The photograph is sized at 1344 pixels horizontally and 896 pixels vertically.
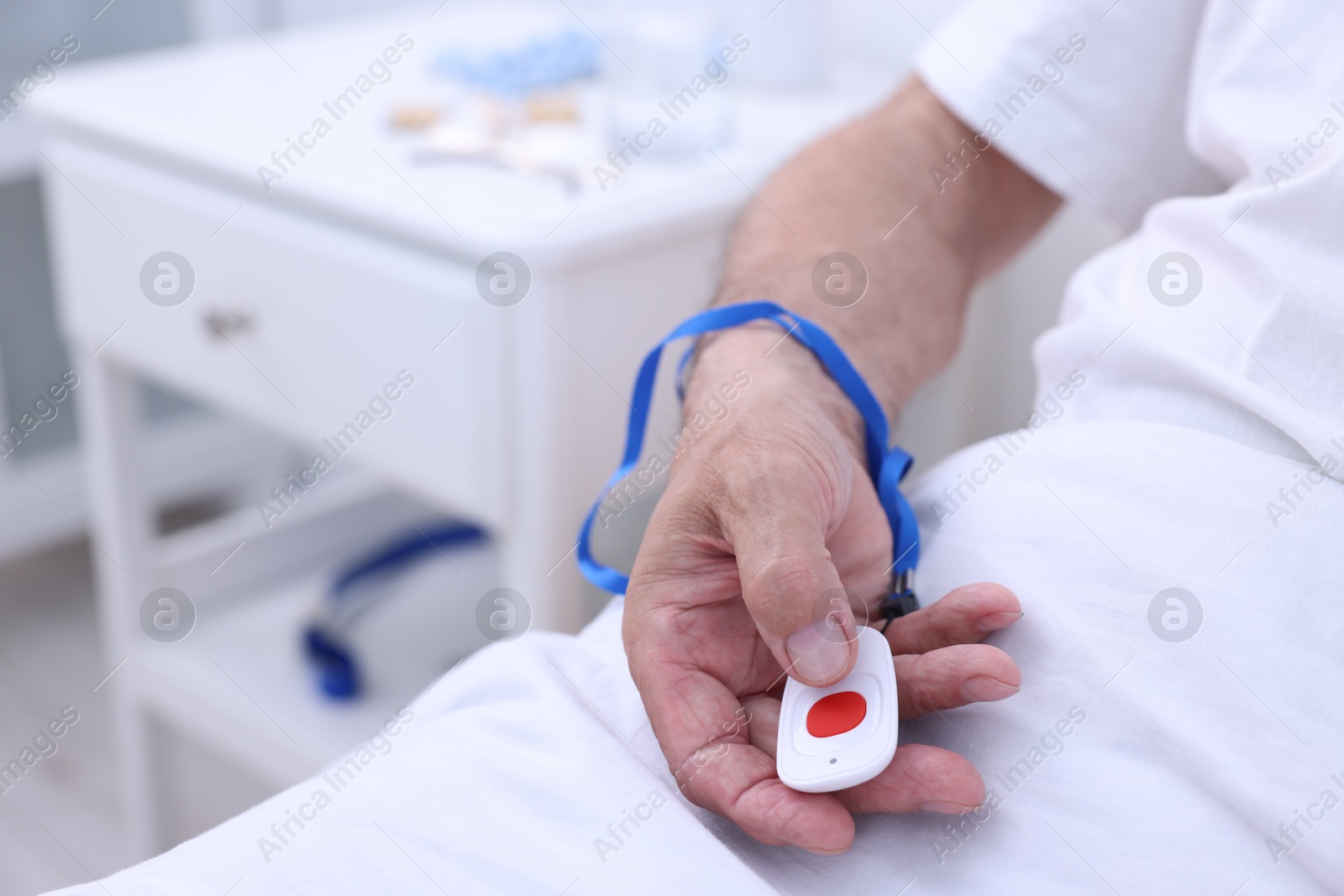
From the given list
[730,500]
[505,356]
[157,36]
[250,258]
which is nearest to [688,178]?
[505,356]

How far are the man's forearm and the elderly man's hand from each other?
99 millimetres

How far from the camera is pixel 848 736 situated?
0.32 m

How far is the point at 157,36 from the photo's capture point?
1434 mm

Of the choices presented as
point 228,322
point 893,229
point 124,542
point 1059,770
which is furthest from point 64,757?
point 1059,770

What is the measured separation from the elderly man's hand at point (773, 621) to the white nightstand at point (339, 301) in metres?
0.26

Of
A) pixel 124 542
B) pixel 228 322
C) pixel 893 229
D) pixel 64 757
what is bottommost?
pixel 64 757

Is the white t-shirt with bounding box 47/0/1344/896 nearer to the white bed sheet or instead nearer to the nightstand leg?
the white bed sheet

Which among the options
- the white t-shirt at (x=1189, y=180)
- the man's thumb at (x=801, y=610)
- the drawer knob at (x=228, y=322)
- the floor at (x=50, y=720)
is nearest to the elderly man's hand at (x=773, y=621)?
the man's thumb at (x=801, y=610)

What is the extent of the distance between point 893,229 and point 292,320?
0.38 metres

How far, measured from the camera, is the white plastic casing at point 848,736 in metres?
0.30

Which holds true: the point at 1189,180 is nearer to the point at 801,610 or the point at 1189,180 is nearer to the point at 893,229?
the point at 893,229

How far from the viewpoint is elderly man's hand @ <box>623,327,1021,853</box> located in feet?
1.03

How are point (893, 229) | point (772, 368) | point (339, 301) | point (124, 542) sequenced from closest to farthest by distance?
point (772, 368) < point (893, 229) < point (339, 301) < point (124, 542)

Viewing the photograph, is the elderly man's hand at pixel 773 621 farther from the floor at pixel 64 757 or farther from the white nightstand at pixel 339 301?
the floor at pixel 64 757
